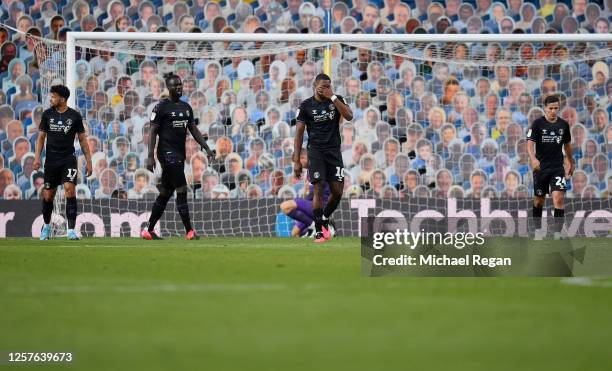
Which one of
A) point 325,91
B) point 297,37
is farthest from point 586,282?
point 297,37

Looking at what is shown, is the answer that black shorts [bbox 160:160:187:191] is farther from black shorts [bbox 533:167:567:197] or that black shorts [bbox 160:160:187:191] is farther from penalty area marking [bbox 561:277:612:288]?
penalty area marking [bbox 561:277:612:288]

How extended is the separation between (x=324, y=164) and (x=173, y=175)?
1.71 m

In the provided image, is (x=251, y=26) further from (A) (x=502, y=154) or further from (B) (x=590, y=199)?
(B) (x=590, y=199)

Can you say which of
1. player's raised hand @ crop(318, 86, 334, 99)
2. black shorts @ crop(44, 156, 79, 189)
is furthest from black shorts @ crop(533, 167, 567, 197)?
black shorts @ crop(44, 156, 79, 189)

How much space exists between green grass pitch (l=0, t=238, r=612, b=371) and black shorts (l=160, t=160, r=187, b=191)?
4378mm

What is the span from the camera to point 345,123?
1501 cm

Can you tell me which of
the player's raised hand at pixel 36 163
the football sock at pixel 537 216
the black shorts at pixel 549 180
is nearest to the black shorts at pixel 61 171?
the player's raised hand at pixel 36 163

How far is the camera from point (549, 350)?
3215 mm

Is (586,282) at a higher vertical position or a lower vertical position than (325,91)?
lower

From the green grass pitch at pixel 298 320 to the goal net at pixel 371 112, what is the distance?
820 cm

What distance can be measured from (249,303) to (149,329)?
0.82m

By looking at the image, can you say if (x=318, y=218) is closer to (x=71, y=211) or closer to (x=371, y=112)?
(x=71, y=211)

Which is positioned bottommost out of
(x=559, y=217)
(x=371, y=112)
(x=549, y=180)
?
(x=559, y=217)

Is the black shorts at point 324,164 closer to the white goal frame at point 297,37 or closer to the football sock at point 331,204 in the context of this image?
the football sock at point 331,204
